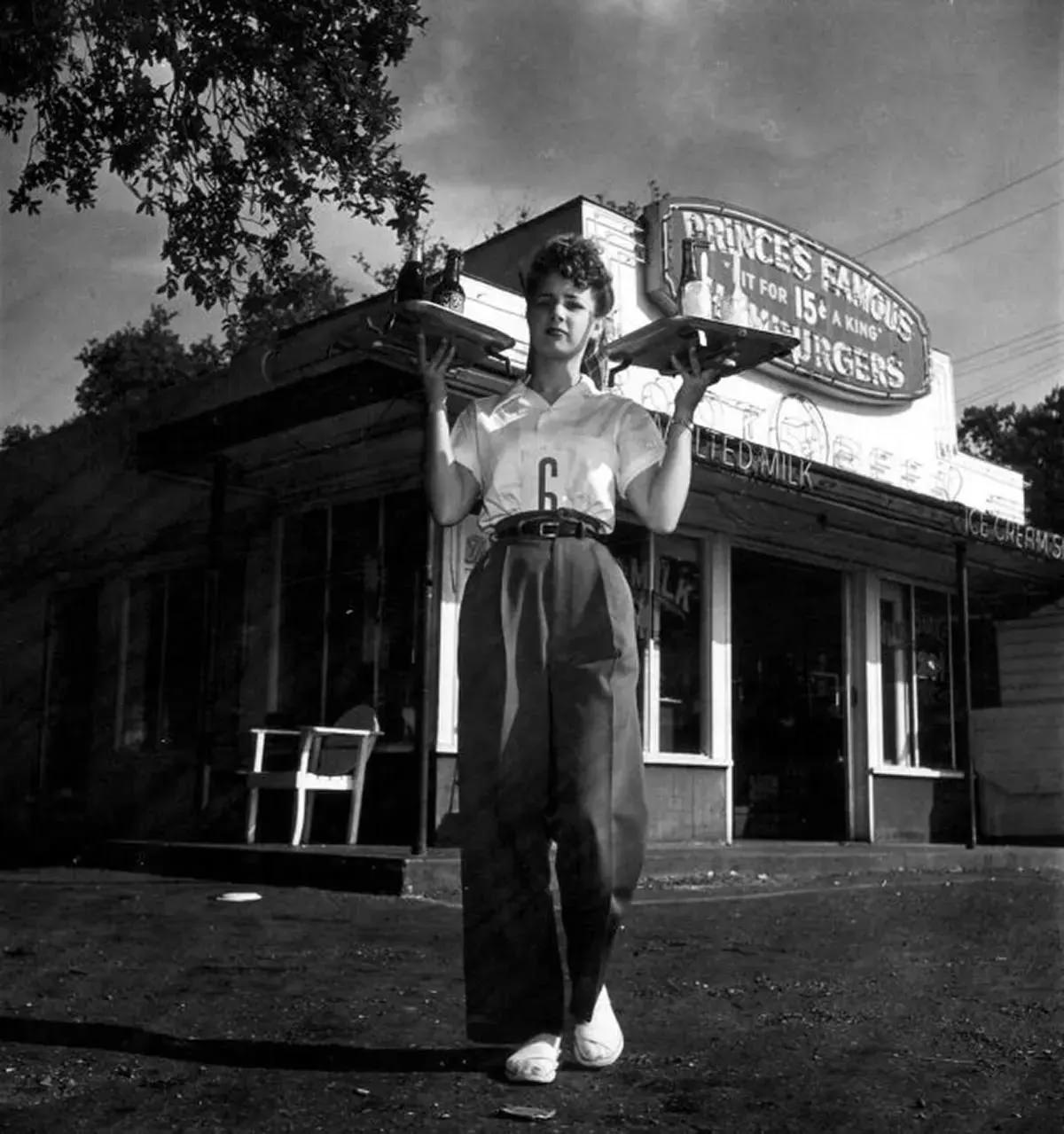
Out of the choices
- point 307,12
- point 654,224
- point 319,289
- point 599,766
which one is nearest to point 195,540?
point 319,289

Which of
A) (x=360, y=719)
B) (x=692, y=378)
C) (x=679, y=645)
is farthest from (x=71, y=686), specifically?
(x=692, y=378)

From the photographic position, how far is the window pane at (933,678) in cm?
1154

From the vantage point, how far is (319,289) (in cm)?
764

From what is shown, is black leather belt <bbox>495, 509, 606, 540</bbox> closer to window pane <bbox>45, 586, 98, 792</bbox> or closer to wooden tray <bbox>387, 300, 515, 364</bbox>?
wooden tray <bbox>387, 300, 515, 364</bbox>

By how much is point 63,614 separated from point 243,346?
415cm

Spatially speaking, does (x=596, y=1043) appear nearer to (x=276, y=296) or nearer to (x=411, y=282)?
(x=411, y=282)

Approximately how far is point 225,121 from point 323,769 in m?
4.28

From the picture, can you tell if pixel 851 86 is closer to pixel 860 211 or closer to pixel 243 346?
pixel 860 211

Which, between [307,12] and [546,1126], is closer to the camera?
[546,1126]

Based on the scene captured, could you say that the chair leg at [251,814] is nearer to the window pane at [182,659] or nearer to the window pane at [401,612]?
the window pane at [401,612]

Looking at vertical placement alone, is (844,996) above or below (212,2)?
below

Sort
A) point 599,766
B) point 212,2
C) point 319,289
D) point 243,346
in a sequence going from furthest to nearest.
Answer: point 243,346, point 319,289, point 212,2, point 599,766

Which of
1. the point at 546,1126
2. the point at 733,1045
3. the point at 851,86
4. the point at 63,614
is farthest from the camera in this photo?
the point at 63,614

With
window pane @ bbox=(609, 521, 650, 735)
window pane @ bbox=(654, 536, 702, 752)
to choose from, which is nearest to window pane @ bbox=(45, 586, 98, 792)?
window pane @ bbox=(609, 521, 650, 735)
